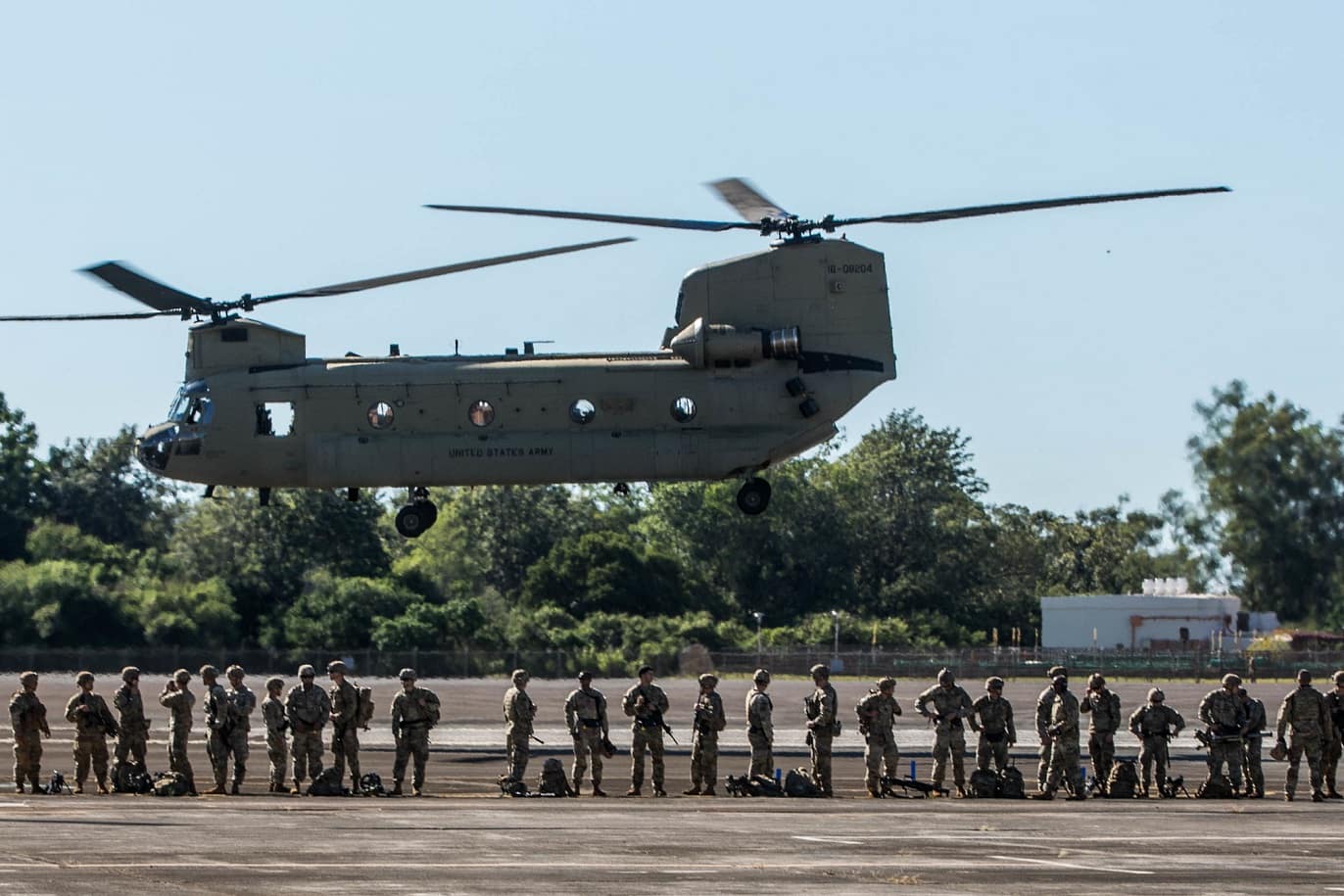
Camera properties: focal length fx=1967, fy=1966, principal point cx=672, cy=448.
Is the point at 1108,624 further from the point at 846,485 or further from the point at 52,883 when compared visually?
the point at 52,883

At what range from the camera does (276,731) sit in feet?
85.5

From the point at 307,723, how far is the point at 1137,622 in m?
66.9

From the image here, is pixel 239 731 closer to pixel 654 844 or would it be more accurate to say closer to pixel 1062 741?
pixel 654 844

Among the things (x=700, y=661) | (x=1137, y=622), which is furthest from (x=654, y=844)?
(x=1137, y=622)

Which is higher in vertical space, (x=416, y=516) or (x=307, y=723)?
(x=416, y=516)

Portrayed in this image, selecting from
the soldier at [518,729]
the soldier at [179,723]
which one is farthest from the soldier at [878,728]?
the soldier at [179,723]

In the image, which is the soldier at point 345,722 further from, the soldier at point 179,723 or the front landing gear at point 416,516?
the front landing gear at point 416,516

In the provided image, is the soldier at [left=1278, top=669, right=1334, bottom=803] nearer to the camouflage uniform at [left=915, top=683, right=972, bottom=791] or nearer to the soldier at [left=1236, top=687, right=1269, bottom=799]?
the soldier at [left=1236, top=687, right=1269, bottom=799]

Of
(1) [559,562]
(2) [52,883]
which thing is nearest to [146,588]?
(1) [559,562]

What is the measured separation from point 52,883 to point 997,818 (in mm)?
11334

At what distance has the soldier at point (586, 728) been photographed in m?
26.0

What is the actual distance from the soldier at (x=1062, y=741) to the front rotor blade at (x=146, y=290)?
1753 cm

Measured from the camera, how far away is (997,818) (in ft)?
73.5

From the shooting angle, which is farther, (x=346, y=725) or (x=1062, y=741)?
(x=1062, y=741)
